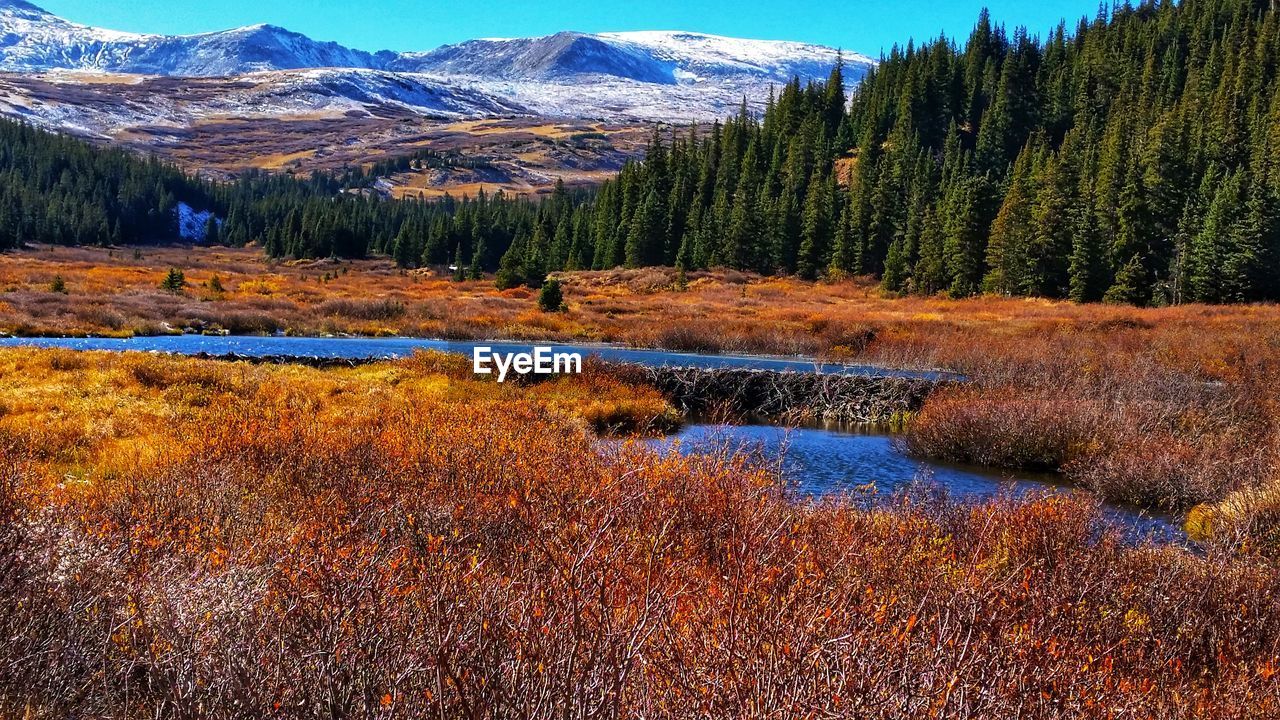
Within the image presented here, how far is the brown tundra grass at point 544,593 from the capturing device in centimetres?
400

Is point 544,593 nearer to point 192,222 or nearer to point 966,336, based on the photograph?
point 966,336

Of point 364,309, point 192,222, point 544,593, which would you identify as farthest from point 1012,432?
point 192,222

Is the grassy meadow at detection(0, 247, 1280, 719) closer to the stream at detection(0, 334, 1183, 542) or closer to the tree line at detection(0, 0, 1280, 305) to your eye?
the stream at detection(0, 334, 1183, 542)

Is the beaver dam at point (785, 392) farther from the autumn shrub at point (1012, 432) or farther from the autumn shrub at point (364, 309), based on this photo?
the autumn shrub at point (364, 309)

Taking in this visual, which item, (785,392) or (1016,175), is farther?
(1016,175)

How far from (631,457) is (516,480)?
1.86 metres

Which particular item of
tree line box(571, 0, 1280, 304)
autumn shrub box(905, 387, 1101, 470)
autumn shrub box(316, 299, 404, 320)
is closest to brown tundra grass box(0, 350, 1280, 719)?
autumn shrub box(905, 387, 1101, 470)

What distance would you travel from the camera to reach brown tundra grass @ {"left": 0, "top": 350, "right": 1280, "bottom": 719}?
4000 mm

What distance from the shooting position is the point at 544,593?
453 centimetres

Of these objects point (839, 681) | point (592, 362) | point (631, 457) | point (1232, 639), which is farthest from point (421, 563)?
point (592, 362)

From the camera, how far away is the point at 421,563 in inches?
237

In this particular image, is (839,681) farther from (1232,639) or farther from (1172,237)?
(1172,237)

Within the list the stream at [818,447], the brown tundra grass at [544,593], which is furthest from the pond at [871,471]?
the brown tundra grass at [544,593]

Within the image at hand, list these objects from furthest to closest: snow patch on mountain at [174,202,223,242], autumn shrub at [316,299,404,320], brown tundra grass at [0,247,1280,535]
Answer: snow patch on mountain at [174,202,223,242], autumn shrub at [316,299,404,320], brown tundra grass at [0,247,1280,535]
